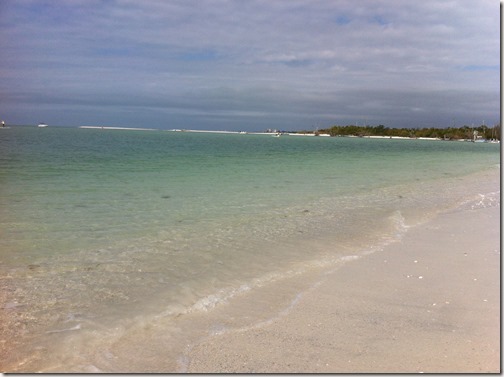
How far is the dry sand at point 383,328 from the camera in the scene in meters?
4.00

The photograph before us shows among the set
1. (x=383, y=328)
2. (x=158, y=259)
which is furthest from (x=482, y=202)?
(x=383, y=328)

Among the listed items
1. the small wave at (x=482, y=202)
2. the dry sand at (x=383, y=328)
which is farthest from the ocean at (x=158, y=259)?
the dry sand at (x=383, y=328)

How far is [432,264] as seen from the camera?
284 inches

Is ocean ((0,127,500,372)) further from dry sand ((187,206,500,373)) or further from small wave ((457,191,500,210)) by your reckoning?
dry sand ((187,206,500,373))

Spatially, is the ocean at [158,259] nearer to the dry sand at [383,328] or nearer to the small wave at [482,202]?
the small wave at [482,202]

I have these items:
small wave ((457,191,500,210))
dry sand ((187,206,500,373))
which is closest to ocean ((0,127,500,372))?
small wave ((457,191,500,210))

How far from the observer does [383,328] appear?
4711 millimetres

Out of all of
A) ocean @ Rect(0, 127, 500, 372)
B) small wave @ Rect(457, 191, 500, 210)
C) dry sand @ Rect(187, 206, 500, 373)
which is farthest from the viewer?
small wave @ Rect(457, 191, 500, 210)

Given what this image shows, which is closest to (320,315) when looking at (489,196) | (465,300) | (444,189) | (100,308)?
(465,300)

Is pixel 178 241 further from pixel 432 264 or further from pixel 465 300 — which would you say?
pixel 465 300

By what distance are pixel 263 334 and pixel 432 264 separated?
3706 mm

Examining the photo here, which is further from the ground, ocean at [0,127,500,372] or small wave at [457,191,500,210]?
small wave at [457,191,500,210]

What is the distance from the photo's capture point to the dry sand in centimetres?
400

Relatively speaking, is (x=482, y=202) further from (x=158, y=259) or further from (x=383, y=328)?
(x=383, y=328)
